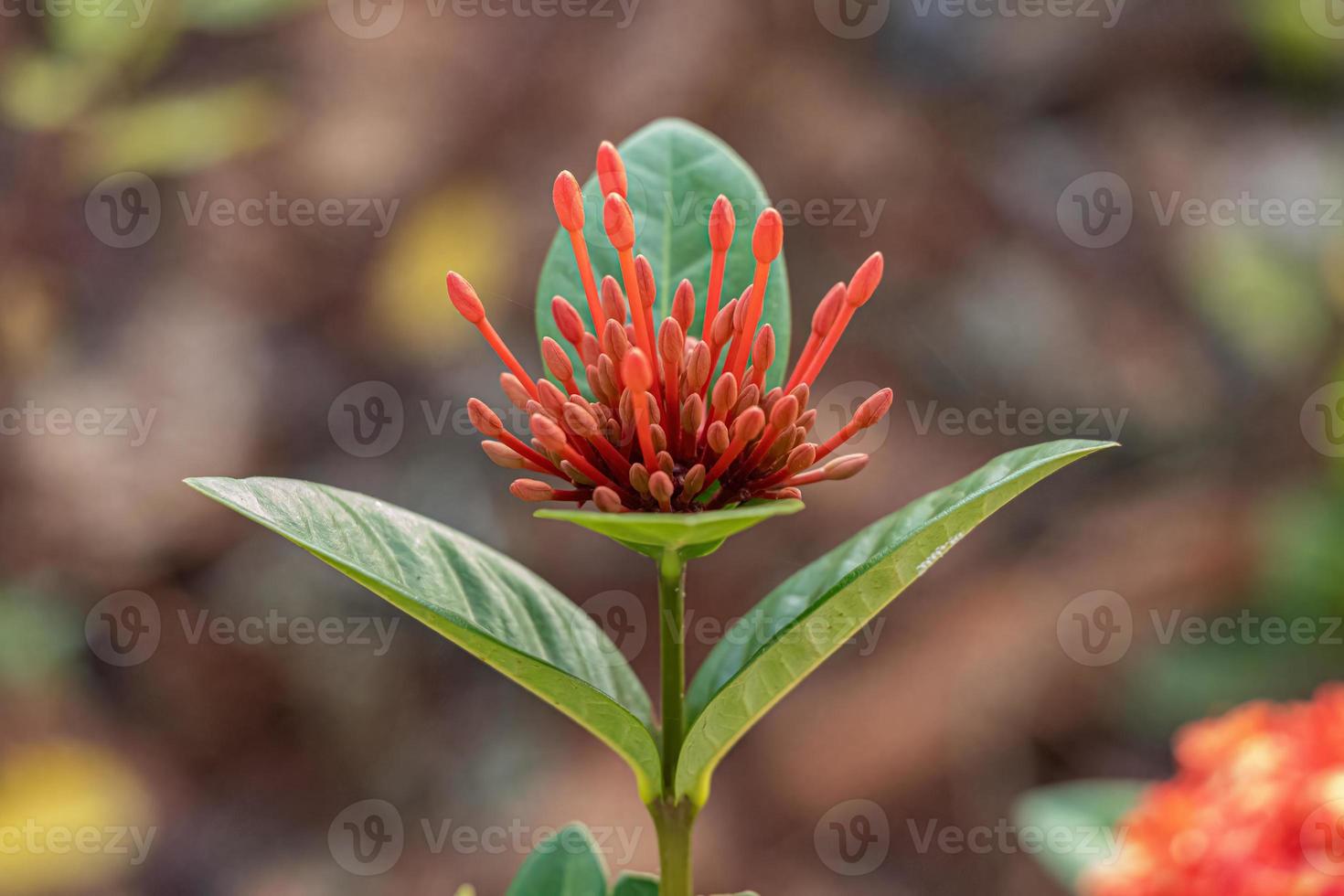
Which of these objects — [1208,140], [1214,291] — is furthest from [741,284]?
[1208,140]

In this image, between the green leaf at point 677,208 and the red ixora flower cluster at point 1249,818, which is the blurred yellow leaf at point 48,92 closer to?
the green leaf at point 677,208

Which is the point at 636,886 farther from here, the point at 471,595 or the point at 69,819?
the point at 69,819

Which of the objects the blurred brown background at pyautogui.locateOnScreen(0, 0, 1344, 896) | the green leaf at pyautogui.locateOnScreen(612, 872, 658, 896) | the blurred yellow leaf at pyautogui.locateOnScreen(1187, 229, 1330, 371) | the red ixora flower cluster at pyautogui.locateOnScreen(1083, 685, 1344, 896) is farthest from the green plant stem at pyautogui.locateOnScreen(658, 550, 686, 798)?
the blurred yellow leaf at pyautogui.locateOnScreen(1187, 229, 1330, 371)

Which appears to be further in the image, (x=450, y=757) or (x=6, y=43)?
(x=450, y=757)

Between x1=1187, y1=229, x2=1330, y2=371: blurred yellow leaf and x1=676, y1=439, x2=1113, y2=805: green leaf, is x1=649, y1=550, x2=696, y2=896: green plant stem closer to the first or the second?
x1=676, y1=439, x2=1113, y2=805: green leaf

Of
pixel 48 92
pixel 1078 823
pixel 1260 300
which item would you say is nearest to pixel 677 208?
pixel 1078 823

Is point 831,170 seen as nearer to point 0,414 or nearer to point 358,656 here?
point 358,656
